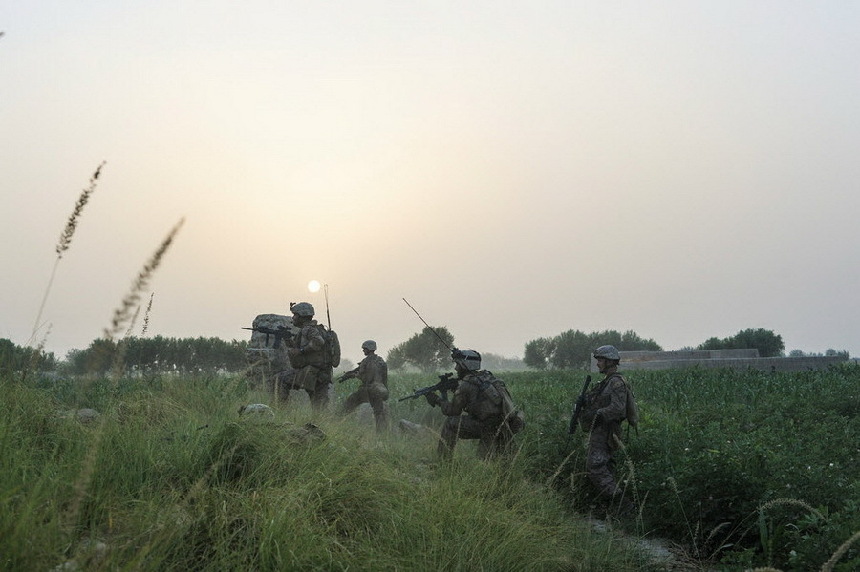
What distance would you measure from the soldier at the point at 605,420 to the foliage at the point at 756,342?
99.8ft

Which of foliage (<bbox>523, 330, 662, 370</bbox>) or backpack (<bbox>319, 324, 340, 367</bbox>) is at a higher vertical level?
foliage (<bbox>523, 330, 662, 370</bbox>)

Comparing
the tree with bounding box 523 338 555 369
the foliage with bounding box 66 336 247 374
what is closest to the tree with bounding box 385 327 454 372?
the tree with bounding box 523 338 555 369

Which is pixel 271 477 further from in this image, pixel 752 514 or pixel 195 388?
pixel 195 388

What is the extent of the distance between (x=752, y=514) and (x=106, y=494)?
542 cm

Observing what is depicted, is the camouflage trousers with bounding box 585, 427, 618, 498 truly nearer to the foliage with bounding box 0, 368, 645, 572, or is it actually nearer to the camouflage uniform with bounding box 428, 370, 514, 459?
the camouflage uniform with bounding box 428, 370, 514, 459

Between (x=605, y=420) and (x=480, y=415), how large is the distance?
1494mm

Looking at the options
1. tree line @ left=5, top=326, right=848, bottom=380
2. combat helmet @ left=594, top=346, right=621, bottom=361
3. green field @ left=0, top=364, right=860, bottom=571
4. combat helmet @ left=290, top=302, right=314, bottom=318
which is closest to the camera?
green field @ left=0, top=364, right=860, bottom=571

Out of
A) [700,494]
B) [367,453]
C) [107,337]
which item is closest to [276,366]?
[367,453]

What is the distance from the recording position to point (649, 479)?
8234mm

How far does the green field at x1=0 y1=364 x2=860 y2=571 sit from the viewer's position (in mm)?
4453

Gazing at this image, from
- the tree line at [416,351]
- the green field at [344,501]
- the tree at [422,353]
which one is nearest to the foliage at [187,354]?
the tree line at [416,351]

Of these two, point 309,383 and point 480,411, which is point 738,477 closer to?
point 480,411

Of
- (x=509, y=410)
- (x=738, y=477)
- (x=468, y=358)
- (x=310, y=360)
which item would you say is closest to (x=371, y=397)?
(x=310, y=360)

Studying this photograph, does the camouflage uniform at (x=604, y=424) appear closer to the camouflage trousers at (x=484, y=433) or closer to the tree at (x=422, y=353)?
the camouflage trousers at (x=484, y=433)
